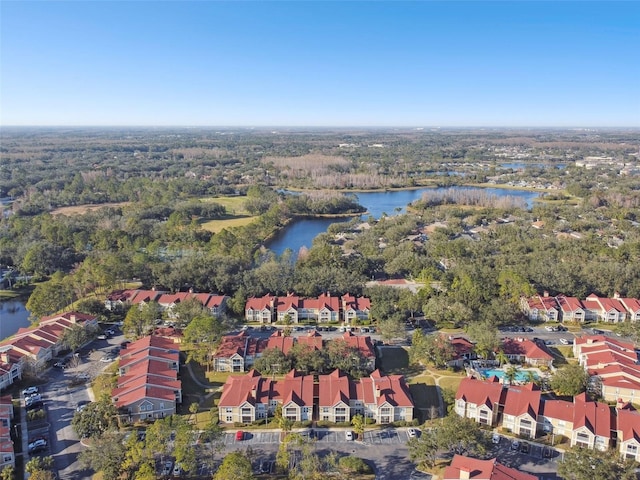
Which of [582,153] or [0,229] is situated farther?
[582,153]

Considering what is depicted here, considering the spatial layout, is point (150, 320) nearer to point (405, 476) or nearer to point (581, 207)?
point (405, 476)

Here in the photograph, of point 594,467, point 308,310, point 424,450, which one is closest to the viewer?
point 594,467

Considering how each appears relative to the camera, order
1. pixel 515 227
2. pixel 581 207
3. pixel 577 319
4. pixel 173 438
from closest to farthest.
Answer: pixel 173 438 → pixel 577 319 → pixel 515 227 → pixel 581 207

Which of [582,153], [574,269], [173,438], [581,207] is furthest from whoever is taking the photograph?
[582,153]

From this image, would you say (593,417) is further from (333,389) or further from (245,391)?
(245,391)

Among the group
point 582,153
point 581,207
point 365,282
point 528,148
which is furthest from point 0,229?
point 528,148

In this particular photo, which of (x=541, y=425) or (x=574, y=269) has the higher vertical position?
(x=574, y=269)

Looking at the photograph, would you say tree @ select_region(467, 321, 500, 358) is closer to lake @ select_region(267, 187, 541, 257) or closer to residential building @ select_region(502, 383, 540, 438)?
residential building @ select_region(502, 383, 540, 438)

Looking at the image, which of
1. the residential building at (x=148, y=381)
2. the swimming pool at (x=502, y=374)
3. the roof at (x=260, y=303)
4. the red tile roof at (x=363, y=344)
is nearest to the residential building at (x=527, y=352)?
the swimming pool at (x=502, y=374)

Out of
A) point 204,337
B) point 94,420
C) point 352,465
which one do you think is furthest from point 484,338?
point 94,420
